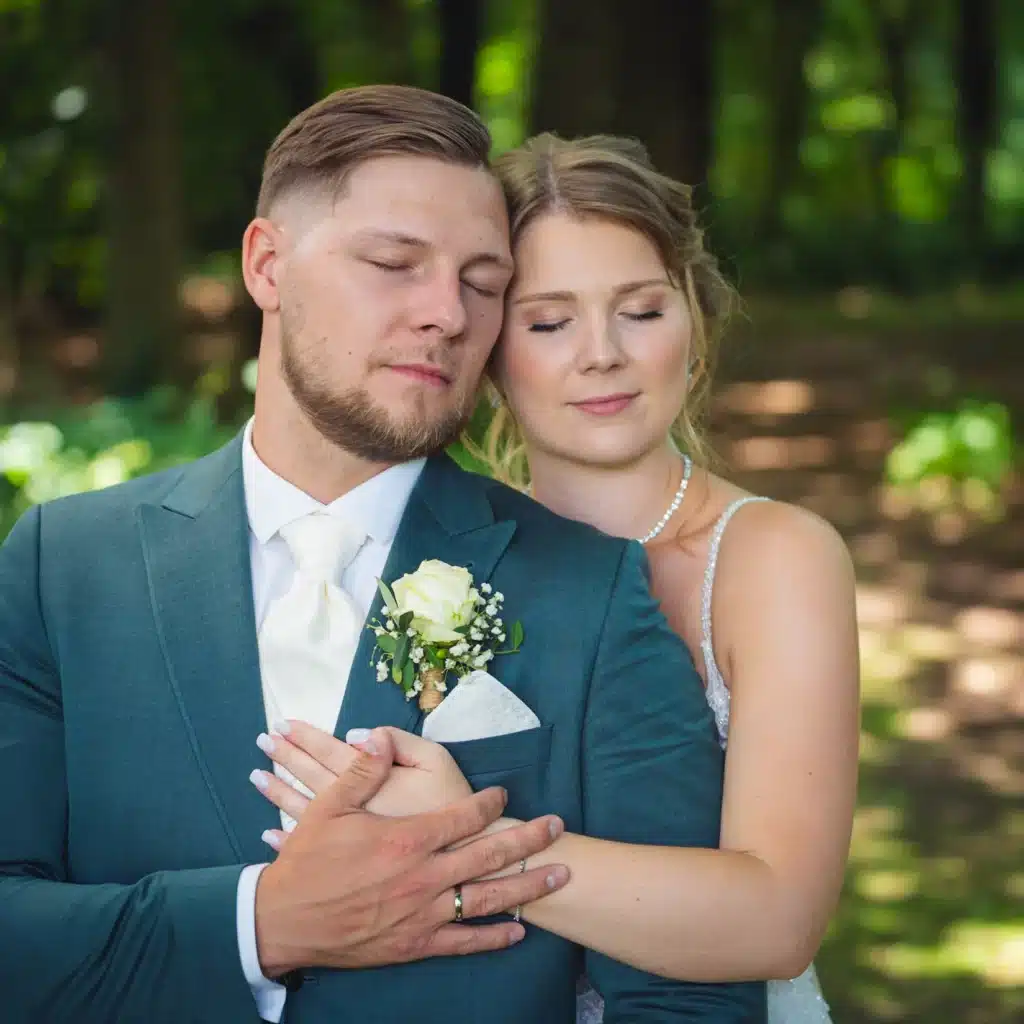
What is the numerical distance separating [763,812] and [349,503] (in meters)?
0.94

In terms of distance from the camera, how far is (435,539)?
2.90m

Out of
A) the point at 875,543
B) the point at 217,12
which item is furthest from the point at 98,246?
the point at 875,543

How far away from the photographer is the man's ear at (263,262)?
2.97 m

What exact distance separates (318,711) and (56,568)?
56 centimetres

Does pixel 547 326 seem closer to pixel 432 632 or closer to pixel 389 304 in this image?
pixel 389 304

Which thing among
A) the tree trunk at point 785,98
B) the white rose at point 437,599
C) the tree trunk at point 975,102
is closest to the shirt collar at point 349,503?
the white rose at point 437,599

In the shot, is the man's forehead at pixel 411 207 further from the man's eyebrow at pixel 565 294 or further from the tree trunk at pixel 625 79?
the tree trunk at pixel 625 79

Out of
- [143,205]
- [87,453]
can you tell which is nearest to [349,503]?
[87,453]

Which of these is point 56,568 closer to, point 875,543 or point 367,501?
point 367,501

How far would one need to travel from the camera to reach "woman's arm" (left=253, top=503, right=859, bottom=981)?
2.58m

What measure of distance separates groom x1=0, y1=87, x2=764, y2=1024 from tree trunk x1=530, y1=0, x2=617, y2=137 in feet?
21.2

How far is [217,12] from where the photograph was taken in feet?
51.5

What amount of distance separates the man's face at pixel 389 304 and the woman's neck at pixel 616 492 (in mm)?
497

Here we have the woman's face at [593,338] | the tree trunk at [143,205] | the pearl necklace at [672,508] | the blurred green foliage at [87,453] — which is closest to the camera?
the woman's face at [593,338]
